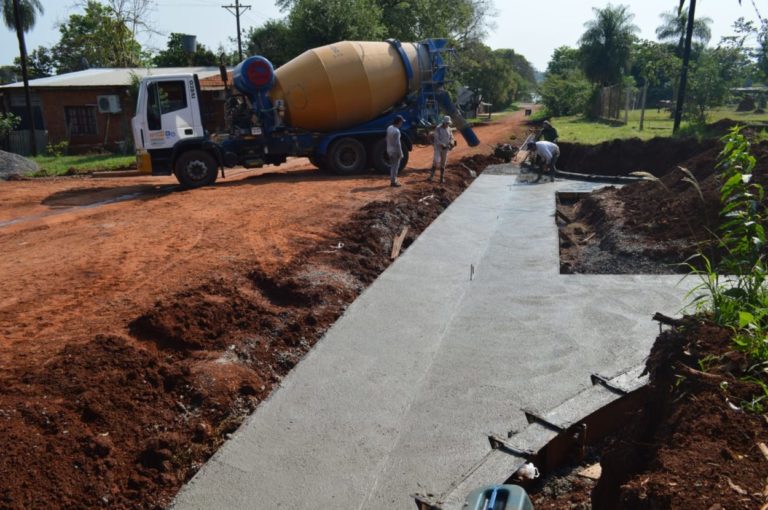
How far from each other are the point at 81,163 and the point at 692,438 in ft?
84.6

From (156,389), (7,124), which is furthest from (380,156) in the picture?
(7,124)

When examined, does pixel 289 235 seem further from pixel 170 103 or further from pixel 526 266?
pixel 170 103

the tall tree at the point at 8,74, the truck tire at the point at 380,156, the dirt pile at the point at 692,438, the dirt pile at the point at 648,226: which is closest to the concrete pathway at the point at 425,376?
the dirt pile at the point at 648,226

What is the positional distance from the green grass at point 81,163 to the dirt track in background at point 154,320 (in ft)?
26.7

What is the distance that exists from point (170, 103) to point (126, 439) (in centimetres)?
1232

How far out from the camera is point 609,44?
4819 centimetres

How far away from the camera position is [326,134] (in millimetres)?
17953

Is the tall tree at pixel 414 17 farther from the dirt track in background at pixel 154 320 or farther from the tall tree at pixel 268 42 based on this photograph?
the dirt track in background at pixel 154 320

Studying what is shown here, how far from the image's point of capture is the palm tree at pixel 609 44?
48.1 metres

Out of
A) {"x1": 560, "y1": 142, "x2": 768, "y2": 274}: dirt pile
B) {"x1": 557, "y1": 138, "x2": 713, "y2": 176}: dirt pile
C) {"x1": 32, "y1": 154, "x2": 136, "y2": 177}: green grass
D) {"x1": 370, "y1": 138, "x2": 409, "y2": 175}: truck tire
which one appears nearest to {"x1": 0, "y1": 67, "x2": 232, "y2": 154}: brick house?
{"x1": 32, "y1": 154, "x2": 136, "y2": 177}: green grass

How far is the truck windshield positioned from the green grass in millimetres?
7848

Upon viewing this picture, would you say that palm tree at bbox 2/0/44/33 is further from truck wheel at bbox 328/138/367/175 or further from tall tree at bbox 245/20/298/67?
truck wheel at bbox 328/138/367/175

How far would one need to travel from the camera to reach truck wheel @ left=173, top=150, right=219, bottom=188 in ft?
52.2

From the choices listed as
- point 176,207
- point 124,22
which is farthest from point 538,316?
point 124,22
